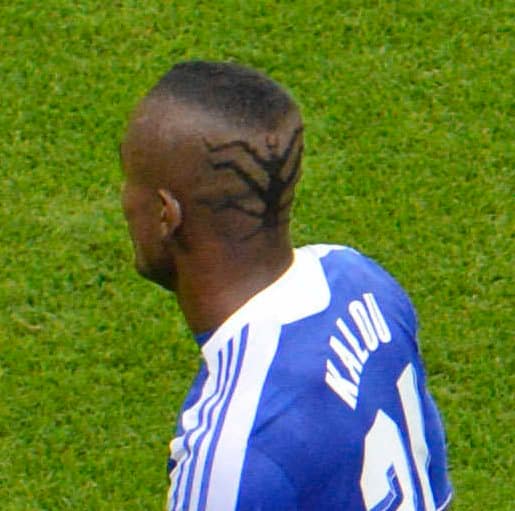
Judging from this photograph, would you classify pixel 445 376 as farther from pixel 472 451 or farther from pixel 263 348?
pixel 263 348

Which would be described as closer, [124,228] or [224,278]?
[224,278]

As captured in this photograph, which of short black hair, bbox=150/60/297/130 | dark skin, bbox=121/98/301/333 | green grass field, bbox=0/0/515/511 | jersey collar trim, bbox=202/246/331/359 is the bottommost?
green grass field, bbox=0/0/515/511

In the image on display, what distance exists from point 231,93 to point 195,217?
239mm

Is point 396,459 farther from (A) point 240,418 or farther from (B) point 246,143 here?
(B) point 246,143

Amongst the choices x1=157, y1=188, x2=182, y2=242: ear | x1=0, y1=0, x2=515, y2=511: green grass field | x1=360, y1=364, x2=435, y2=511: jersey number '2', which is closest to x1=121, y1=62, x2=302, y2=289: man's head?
x1=157, y1=188, x2=182, y2=242: ear

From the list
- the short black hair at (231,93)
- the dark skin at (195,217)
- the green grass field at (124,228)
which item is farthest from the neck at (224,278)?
the green grass field at (124,228)

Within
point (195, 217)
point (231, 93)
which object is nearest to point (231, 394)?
point (195, 217)

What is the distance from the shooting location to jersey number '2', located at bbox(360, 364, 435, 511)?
113 inches

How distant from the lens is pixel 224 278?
113 inches

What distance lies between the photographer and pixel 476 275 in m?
5.44

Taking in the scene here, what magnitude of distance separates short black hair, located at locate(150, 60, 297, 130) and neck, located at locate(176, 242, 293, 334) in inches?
9.6

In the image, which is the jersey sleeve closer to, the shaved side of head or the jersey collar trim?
the jersey collar trim

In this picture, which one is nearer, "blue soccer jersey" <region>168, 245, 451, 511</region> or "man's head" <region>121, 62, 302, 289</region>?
"blue soccer jersey" <region>168, 245, 451, 511</region>

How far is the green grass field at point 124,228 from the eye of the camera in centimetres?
499
